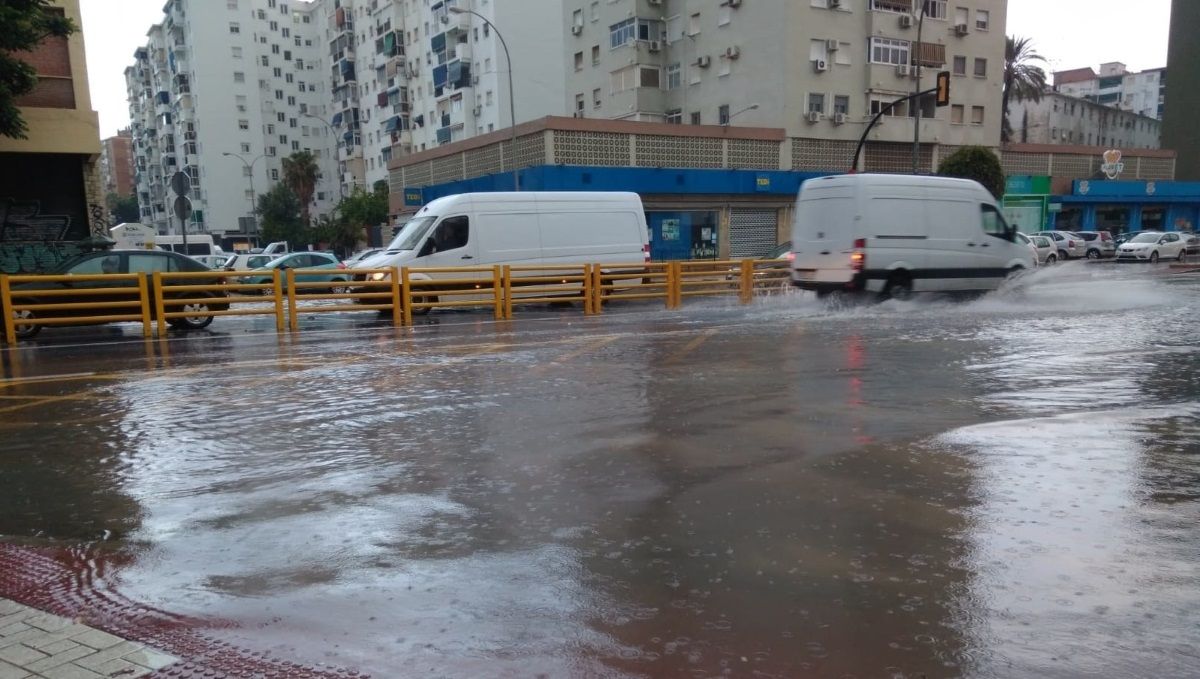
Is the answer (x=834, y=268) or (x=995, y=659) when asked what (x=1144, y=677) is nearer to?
(x=995, y=659)

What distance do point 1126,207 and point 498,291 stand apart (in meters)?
48.4

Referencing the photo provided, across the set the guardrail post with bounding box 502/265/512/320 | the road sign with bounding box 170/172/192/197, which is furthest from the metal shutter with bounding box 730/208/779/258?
the road sign with bounding box 170/172/192/197

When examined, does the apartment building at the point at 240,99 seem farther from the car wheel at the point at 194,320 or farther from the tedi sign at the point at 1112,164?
the car wheel at the point at 194,320

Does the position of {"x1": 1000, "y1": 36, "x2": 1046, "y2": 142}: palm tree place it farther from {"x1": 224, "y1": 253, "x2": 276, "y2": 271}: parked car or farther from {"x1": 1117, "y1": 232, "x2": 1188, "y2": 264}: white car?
{"x1": 224, "y1": 253, "x2": 276, "y2": 271}: parked car

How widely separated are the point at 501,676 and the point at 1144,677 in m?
2.22

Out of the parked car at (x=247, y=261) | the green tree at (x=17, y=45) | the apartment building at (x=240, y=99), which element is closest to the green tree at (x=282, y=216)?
the apartment building at (x=240, y=99)

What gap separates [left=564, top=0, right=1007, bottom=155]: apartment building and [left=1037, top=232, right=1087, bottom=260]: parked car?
8.20 meters

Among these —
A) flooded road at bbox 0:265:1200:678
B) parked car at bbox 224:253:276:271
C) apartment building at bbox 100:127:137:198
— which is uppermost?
apartment building at bbox 100:127:137:198

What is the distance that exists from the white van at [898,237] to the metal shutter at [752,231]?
21.5 meters

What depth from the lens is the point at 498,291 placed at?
653 inches

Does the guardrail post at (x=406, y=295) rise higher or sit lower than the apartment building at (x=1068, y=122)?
lower

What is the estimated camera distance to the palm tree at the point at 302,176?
248 feet

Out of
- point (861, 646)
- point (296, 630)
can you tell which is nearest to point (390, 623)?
point (296, 630)

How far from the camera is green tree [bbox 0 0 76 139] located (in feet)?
53.8
